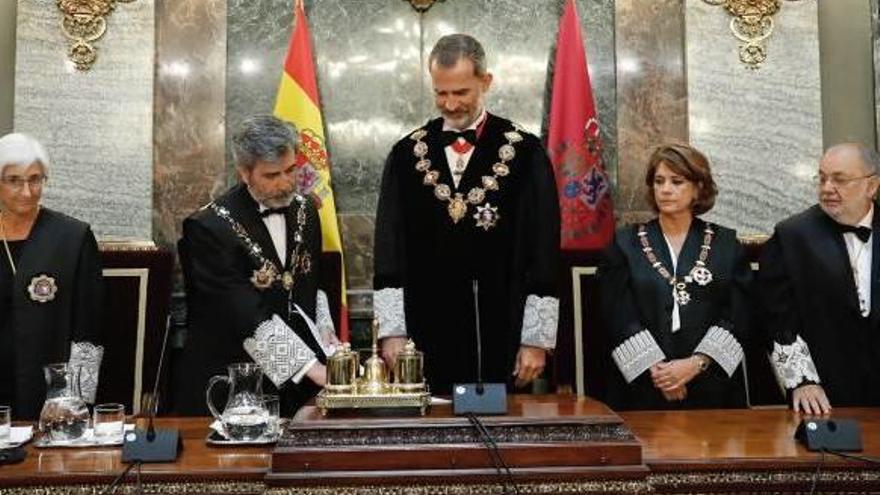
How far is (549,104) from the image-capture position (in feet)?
16.6

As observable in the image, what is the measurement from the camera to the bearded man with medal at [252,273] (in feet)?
10.4

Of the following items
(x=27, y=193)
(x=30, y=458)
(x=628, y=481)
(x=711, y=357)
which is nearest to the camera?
(x=628, y=481)

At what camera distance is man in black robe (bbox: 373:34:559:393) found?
3.35 m

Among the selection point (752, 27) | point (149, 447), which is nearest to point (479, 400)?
point (149, 447)

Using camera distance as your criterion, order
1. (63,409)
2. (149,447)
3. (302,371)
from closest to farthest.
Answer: (149,447) < (63,409) < (302,371)

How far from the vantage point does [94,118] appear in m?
4.81

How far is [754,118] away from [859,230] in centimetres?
164

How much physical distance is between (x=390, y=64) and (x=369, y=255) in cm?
106

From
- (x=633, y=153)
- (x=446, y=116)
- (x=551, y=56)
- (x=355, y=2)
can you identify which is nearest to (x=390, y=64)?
(x=355, y=2)

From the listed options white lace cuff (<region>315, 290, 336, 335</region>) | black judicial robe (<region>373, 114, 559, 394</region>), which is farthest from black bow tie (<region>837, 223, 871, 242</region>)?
white lace cuff (<region>315, 290, 336, 335</region>)

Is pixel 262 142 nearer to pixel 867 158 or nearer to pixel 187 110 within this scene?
pixel 187 110

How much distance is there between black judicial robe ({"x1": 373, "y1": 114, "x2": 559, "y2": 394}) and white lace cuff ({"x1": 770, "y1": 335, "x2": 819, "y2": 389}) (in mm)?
811

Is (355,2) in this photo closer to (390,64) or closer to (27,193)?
(390,64)

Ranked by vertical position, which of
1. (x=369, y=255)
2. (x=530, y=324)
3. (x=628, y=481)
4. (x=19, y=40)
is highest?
(x=19, y=40)
